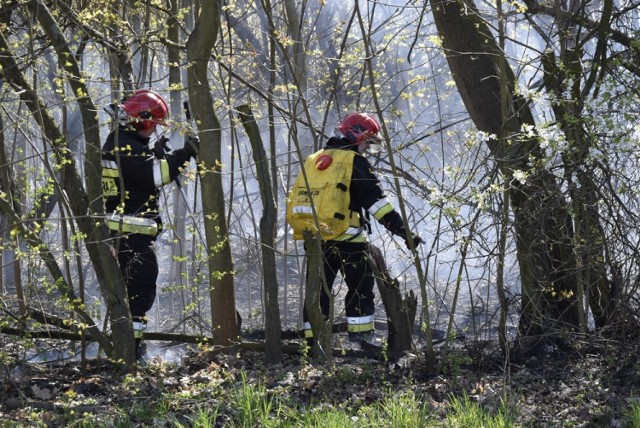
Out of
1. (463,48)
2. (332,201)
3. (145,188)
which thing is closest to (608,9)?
(463,48)

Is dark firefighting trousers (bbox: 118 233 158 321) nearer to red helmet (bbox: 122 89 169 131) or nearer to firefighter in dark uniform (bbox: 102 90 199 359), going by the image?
firefighter in dark uniform (bbox: 102 90 199 359)

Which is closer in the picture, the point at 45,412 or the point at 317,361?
the point at 45,412

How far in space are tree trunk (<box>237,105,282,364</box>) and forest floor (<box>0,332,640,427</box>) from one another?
17 cm

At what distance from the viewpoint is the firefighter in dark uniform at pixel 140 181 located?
600 cm

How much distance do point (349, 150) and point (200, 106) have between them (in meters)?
1.21

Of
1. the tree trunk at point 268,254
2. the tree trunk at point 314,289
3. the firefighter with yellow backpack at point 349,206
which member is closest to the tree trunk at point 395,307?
the firefighter with yellow backpack at point 349,206

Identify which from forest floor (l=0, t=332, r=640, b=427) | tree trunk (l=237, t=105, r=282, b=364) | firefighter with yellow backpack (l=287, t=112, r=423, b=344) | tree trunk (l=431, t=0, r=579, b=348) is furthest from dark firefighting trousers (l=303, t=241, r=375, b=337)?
tree trunk (l=431, t=0, r=579, b=348)

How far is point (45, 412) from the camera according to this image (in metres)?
4.50

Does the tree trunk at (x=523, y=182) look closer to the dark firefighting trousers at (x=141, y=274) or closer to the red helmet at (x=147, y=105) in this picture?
the red helmet at (x=147, y=105)

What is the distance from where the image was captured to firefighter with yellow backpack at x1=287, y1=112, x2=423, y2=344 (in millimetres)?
6312

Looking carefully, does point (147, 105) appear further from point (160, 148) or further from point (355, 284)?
point (355, 284)

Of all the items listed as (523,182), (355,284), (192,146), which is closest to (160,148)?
(192,146)

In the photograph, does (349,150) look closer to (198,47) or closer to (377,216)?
(377,216)

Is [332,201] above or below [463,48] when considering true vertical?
below
